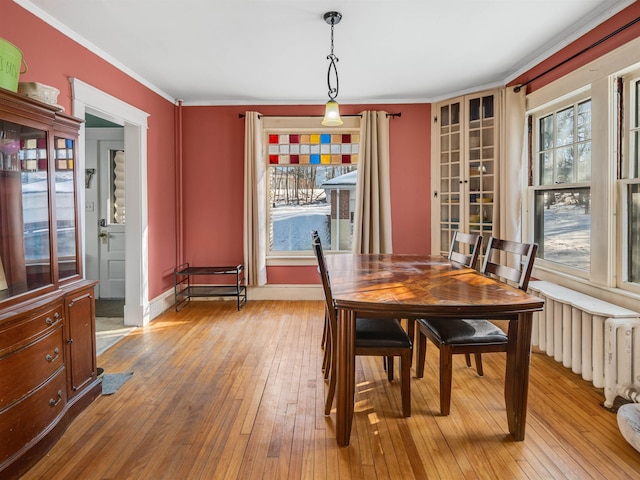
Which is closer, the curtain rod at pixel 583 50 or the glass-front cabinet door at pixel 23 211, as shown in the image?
the glass-front cabinet door at pixel 23 211

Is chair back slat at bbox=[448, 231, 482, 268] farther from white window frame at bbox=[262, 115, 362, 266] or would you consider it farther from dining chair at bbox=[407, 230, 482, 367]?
white window frame at bbox=[262, 115, 362, 266]

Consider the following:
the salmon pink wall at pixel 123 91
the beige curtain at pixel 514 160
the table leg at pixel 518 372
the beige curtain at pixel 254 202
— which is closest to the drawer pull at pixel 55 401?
the salmon pink wall at pixel 123 91

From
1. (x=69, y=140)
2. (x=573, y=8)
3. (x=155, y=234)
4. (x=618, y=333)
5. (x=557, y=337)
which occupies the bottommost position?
(x=557, y=337)

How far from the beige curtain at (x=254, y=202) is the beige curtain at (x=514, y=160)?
2.77 metres

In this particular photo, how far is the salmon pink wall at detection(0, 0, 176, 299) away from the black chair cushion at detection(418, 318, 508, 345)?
3.01 metres

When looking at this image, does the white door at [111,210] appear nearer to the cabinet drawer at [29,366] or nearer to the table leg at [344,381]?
the cabinet drawer at [29,366]

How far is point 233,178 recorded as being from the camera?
5.11m

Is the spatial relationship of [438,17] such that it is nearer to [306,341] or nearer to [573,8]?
[573,8]

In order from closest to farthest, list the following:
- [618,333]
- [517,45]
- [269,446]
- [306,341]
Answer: [269,446] < [618,333] < [517,45] < [306,341]

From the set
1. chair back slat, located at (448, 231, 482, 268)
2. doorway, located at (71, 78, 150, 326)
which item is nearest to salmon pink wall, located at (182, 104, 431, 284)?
doorway, located at (71, 78, 150, 326)

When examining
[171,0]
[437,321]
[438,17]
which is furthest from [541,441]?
[171,0]

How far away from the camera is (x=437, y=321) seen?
2.43 m

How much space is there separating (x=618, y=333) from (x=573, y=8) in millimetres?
2177

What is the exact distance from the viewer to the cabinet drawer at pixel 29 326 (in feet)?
5.74
